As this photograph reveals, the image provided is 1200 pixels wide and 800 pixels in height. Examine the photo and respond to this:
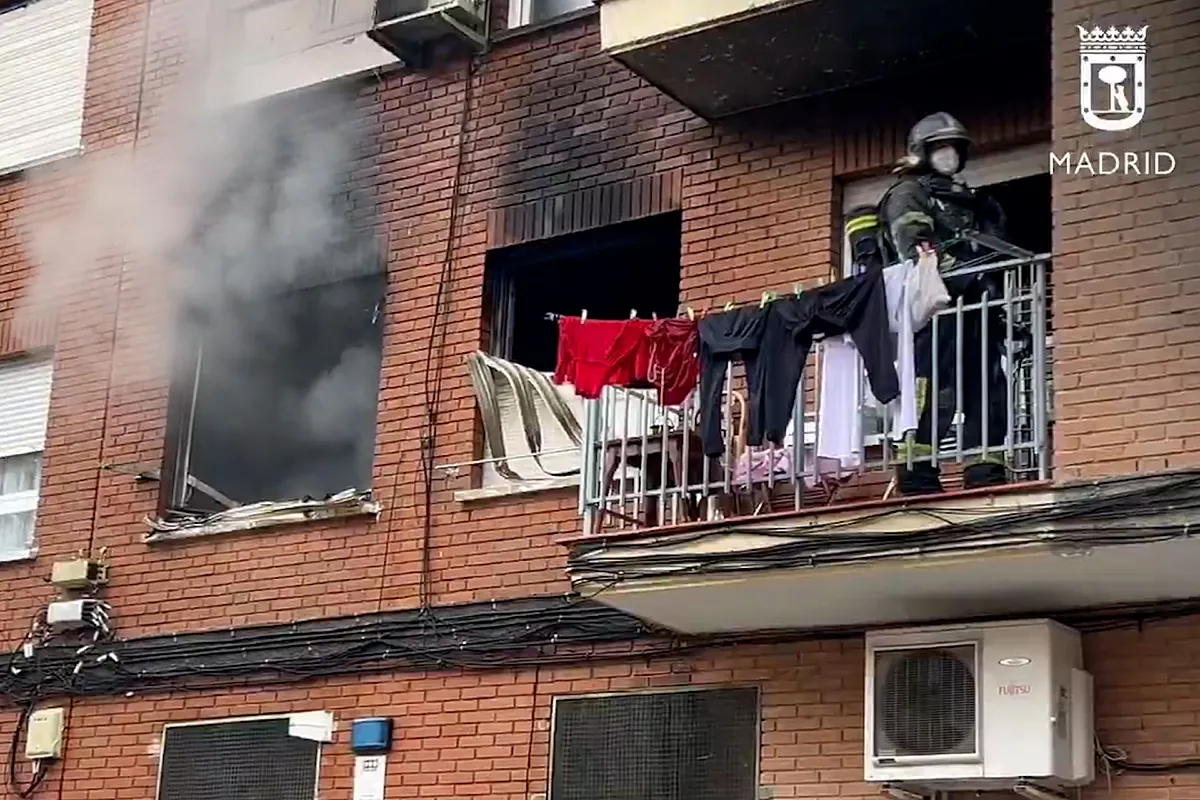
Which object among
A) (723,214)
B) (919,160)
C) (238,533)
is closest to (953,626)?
(919,160)

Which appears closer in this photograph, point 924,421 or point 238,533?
point 924,421

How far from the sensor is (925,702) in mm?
7551

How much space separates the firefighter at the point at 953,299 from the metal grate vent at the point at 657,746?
1649mm

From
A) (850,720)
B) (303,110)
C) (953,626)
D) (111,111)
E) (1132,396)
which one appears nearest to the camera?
(1132,396)

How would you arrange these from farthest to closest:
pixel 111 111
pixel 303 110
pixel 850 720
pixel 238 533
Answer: pixel 111 111 → pixel 303 110 → pixel 238 533 → pixel 850 720

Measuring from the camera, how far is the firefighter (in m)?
7.43

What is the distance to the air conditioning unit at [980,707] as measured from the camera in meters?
7.29

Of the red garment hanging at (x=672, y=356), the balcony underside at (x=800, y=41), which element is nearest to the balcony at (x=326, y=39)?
the balcony underside at (x=800, y=41)

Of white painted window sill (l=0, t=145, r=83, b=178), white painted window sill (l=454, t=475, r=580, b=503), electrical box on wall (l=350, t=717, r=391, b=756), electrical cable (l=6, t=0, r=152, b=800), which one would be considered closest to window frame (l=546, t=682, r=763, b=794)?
electrical box on wall (l=350, t=717, r=391, b=756)

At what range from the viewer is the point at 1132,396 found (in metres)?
7.10

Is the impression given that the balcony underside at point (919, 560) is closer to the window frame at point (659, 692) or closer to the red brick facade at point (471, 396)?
the red brick facade at point (471, 396)

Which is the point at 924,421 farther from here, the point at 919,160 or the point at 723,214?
the point at 723,214

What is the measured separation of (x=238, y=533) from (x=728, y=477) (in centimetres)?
367

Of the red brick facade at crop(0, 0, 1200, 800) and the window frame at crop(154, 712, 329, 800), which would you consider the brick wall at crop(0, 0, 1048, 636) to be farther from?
the window frame at crop(154, 712, 329, 800)
